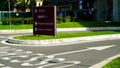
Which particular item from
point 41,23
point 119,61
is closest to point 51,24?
point 41,23

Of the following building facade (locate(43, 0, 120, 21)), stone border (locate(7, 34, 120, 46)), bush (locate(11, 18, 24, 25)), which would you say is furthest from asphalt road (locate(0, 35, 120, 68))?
building facade (locate(43, 0, 120, 21))

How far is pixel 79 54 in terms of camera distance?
14562 millimetres

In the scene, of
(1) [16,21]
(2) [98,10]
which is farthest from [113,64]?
(2) [98,10]

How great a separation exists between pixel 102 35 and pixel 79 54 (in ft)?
25.0

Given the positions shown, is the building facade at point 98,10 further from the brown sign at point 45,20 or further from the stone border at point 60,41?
the brown sign at point 45,20

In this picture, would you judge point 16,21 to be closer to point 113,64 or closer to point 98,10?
point 98,10

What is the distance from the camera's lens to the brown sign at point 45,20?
2020cm

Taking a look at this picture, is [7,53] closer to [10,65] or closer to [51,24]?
[10,65]

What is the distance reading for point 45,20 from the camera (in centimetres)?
2056

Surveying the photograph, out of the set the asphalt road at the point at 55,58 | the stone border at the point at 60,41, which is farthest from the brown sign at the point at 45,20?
the asphalt road at the point at 55,58

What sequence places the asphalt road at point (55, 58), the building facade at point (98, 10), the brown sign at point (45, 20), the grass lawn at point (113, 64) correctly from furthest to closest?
the building facade at point (98, 10) < the brown sign at point (45, 20) < the asphalt road at point (55, 58) < the grass lawn at point (113, 64)

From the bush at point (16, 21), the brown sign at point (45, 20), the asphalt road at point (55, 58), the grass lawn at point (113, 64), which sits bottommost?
the asphalt road at point (55, 58)

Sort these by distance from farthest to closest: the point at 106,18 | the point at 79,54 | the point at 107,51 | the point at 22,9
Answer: the point at 22,9 → the point at 106,18 → the point at 107,51 → the point at 79,54

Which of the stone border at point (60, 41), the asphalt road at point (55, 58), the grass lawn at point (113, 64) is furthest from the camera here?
the stone border at point (60, 41)
